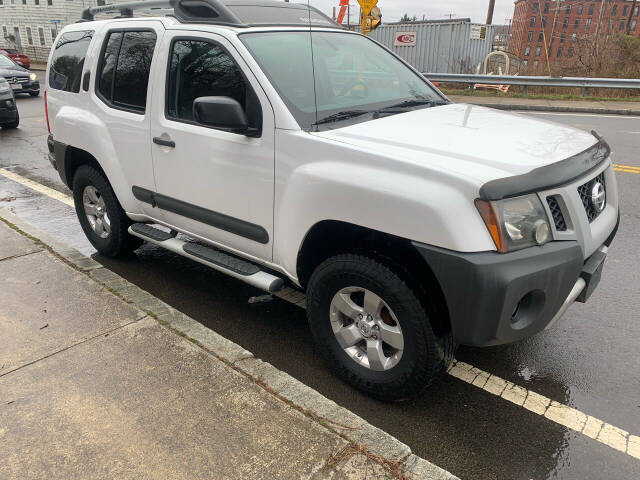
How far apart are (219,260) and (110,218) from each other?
1.52 meters

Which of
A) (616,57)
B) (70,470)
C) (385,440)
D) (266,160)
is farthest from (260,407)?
(616,57)

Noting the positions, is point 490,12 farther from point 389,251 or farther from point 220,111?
point 389,251

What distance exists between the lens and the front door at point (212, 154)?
2996mm

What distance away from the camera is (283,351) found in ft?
11.0

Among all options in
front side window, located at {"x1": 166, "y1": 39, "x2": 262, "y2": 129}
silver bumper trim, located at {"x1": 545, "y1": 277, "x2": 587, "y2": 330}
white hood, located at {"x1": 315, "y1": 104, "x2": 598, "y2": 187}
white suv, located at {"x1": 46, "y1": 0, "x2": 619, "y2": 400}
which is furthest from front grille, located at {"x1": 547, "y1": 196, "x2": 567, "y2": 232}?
front side window, located at {"x1": 166, "y1": 39, "x2": 262, "y2": 129}

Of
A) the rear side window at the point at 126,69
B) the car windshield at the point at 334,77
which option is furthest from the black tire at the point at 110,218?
the car windshield at the point at 334,77

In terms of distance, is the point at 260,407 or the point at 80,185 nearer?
the point at 260,407

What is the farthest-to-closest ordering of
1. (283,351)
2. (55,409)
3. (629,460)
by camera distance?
(283,351) < (55,409) < (629,460)

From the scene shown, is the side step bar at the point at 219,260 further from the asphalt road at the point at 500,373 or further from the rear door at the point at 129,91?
the asphalt road at the point at 500,373

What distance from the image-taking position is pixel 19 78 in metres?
17.4

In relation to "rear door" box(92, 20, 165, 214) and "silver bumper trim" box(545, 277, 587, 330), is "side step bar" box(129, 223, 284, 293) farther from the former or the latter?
"silver bumper trim" box(545, 277, 587, 330)

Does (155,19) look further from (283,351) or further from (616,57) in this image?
(616,57)

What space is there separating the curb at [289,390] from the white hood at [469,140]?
4.04 feet

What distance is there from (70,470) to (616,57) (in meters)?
21.7
